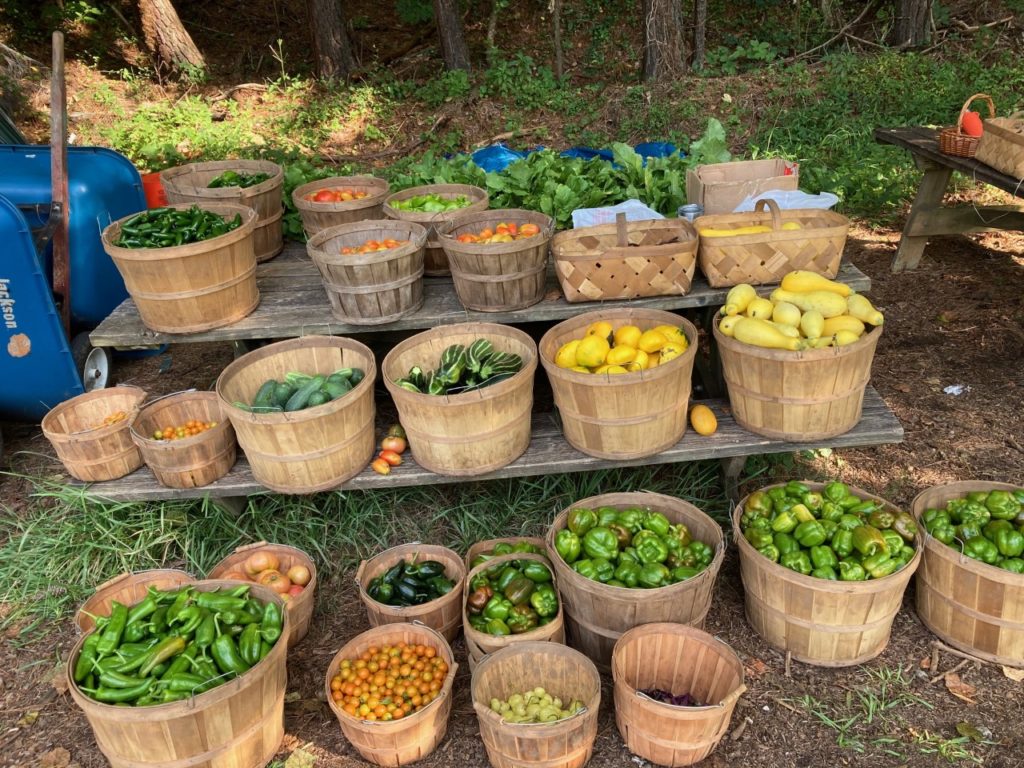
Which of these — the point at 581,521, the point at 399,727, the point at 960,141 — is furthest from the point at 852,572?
the point at 960,141

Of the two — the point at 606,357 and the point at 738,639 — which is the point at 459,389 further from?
the point at 738,639

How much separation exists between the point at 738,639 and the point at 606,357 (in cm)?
152

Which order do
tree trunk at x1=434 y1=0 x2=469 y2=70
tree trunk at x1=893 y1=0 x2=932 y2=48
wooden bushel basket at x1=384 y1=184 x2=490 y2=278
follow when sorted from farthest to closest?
tree trunk at x1=434 y1=0 x2=469 y2=70 → tree trunk at x1=893 y1=0 x2=932 y2=48 → wooden bushel basket at x1=384 y1=184 x2=490 y2=278

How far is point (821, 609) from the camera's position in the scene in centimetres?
334

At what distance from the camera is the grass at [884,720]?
3117 millimetres

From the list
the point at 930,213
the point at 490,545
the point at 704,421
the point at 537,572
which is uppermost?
the point at 930,213

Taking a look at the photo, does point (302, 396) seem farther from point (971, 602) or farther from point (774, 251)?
point (971, 602)

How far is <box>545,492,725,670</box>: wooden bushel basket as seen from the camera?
3219 mm

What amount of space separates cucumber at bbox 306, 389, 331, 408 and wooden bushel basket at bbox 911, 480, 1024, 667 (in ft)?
9.51

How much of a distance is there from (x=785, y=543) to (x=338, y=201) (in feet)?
11.5

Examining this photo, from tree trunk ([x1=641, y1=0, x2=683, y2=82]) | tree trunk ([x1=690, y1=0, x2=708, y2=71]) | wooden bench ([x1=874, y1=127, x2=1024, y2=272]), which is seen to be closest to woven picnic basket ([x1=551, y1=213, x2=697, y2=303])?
wooden bench ([x1=874, y1=127, x2=1024, y2=272])

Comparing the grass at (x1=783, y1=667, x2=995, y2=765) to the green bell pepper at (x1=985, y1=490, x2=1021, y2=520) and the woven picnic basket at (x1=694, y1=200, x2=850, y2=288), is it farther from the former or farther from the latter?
the woven picnic basket at (x1=694, y1=200, x2=850, y2=288)

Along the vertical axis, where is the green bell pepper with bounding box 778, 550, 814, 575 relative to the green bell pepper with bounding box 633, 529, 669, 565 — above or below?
→ below

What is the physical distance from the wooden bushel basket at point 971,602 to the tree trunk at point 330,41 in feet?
37.8
